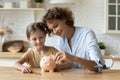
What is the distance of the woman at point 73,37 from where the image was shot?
2.01 meters

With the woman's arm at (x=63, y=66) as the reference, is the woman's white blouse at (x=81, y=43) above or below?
above

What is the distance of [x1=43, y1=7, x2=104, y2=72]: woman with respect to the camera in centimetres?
201

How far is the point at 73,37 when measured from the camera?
→ 7.66 ft

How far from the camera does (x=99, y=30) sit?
166 inches

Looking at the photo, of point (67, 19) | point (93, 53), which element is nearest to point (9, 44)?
point (67, 19)

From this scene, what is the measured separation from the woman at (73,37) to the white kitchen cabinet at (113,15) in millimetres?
1769

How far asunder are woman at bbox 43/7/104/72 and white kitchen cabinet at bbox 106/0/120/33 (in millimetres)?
1769

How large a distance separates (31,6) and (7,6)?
0.36m

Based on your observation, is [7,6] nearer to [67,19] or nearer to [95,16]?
[95,16]

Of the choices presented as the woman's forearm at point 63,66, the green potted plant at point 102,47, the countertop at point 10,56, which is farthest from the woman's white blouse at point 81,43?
the green potted plant at point 102,47

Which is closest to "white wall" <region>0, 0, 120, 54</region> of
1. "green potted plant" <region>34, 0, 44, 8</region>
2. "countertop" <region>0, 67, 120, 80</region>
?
"green potted plant" <region>34, 0, 44, 8</region>

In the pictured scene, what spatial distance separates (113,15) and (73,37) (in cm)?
185

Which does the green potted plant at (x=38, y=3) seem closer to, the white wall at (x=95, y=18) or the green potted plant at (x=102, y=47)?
the white wall at (x=95, y=18)

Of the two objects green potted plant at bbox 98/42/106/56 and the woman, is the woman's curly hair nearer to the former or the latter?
the woman
